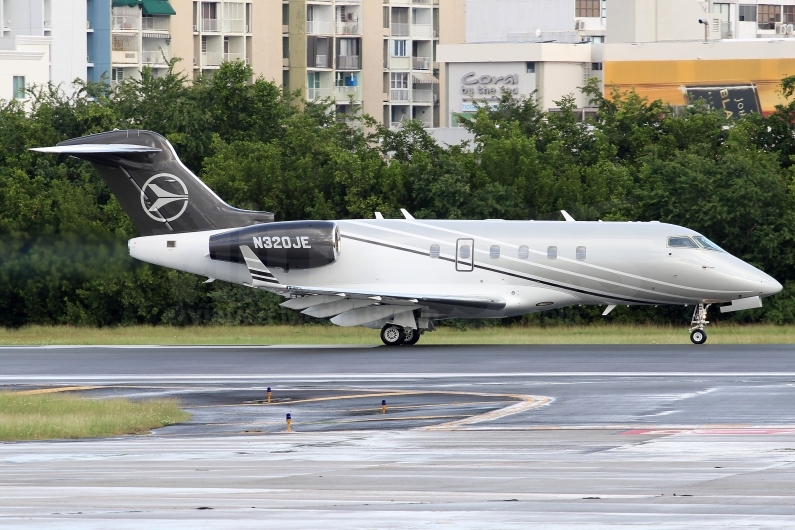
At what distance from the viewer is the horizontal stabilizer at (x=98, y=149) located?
36438mm

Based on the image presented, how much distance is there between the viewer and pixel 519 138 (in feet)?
165

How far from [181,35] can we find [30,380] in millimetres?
82860

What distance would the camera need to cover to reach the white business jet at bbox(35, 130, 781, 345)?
116 ft

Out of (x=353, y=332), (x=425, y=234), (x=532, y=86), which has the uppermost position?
(x=532, y=86)

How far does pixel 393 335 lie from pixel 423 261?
6.88ft

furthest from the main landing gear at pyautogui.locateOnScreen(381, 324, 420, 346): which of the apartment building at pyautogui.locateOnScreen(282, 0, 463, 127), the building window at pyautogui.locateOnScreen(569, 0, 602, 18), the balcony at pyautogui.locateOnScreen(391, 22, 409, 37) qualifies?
the building window at pyautogui.locateOnScreen(569, 0, 602, 18)

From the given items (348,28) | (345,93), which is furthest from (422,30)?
(345,93)

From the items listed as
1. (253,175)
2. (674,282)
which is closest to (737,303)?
(674,282)

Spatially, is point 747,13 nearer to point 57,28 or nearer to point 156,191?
point 57,28

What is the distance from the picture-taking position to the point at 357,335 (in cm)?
4219

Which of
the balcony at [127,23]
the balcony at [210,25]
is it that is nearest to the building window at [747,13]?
the balcony at [210,25]

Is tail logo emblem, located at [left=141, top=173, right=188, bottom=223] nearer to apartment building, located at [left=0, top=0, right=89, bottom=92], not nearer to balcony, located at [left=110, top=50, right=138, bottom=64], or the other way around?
apartment building, located at [left=0, top=0, right=89, bottom=92]

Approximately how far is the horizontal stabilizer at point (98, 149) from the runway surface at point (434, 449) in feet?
23.6

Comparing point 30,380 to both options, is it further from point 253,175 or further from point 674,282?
point 253,175
